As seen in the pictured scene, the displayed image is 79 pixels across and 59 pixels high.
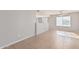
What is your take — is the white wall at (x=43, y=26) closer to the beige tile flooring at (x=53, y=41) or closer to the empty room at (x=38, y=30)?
the empty room at (x=38, y=30)

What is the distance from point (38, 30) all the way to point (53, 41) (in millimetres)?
341

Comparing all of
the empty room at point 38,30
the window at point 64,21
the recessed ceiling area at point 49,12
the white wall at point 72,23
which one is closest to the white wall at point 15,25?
the empty room at point 38,30

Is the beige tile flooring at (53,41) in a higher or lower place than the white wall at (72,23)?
lower

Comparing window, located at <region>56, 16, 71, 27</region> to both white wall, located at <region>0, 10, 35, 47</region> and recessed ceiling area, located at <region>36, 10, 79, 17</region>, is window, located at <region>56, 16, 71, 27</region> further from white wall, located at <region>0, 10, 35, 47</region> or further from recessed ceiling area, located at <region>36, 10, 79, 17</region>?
white wall, located at <region>0, 10, 35, 47</region>

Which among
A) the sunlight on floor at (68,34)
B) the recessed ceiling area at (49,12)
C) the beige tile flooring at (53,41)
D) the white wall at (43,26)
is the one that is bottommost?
the beige tile flooring at (53,41)

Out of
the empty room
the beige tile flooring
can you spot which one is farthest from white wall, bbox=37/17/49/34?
the beige tile flooring

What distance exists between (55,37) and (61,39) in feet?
0.38

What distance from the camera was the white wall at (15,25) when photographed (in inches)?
89.7

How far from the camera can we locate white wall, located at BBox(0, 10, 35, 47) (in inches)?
89.7
